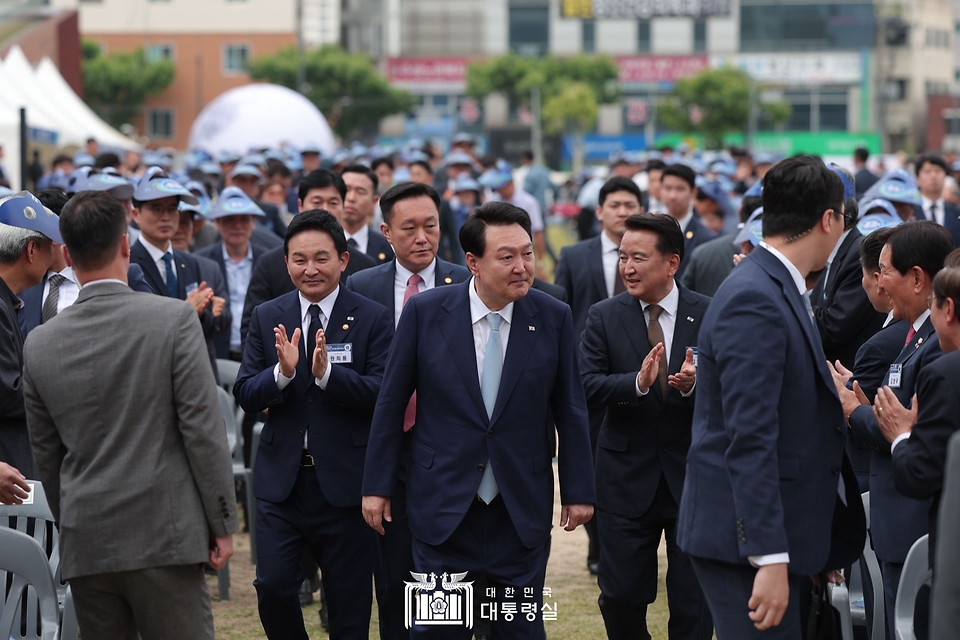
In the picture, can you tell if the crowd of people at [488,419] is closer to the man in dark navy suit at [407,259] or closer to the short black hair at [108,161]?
the man in dark navy suit at [407,259]

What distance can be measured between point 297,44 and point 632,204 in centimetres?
6293

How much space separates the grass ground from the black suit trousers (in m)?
1.08

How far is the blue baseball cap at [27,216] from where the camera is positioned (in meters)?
5.48

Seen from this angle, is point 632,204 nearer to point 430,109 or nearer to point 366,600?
point 366,600

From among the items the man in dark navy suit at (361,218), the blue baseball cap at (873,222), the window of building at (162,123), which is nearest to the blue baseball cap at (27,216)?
the man in dark navy suit at (361,218)

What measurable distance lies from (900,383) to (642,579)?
1437 mm

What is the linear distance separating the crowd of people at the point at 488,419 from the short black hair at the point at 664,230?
0.01m

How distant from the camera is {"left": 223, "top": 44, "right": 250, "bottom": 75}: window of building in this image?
227 ft

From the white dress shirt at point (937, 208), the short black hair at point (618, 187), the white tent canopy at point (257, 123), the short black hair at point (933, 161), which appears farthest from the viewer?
the white tent canopy at point (257, 123)

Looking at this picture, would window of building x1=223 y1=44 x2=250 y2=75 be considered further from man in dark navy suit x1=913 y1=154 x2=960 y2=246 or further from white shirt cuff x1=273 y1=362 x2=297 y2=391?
white shirt cuff x1=273 y1=362 x2=297 y2=391

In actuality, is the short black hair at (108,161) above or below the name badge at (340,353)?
above

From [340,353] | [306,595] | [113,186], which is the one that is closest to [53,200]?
[113,186]

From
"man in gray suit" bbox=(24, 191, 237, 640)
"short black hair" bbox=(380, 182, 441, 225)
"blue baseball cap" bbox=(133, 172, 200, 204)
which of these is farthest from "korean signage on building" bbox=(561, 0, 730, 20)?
"man in gray suit" bbox=(24, 191, 237, 640)

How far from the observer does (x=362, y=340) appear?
222 inches
